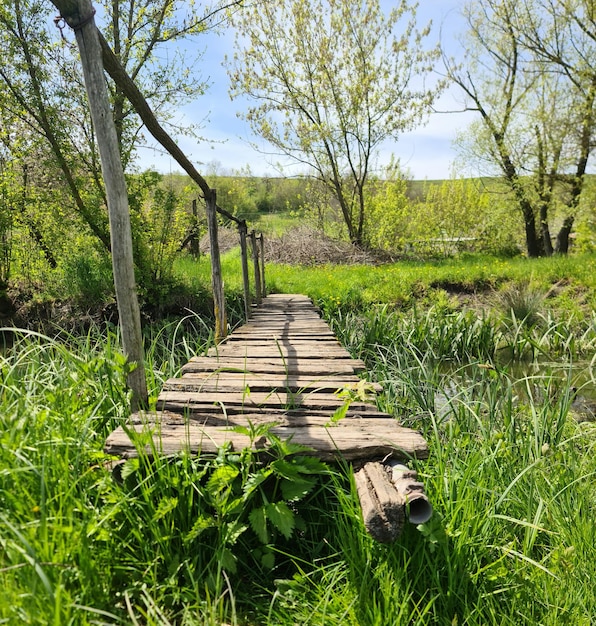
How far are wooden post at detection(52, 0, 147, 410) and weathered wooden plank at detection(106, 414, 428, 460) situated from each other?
1.04 feet

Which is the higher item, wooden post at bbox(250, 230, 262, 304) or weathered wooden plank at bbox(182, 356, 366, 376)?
wooden post at bbox(250, 230, 262, 304)

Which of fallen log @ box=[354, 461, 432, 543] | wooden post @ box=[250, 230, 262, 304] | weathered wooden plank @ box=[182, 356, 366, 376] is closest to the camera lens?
fallen log @ box=[354, 461, 432, 543]

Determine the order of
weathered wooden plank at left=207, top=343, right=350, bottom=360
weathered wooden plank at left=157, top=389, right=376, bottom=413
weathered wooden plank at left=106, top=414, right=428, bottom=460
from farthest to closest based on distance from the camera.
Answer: weathered wooden plank at left=207, top=343, right=350, bottom=360 < weathered wooden plank at left=157, top=389, right=376, bottom=413 < weathered wooden plank at left=106, top=414, right=428, bottom=460

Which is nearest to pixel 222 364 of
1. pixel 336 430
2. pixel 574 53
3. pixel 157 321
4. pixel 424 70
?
pixel 336 430

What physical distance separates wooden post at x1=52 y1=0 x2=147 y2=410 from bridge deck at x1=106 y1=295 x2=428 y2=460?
30 cm

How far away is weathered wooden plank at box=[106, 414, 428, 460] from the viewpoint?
1.55 meters

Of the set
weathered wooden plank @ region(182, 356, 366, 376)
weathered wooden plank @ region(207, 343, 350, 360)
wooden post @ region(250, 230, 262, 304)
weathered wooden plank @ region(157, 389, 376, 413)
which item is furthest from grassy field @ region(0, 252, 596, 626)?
wooden post @ region(250, 230, 262, 304)

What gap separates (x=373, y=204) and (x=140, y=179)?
986cm

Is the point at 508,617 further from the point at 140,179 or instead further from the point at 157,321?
the point at 140,179

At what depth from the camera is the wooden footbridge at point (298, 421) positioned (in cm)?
142

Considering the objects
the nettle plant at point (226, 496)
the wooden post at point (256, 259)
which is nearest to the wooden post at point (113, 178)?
the nettle plant at point (226, 496)

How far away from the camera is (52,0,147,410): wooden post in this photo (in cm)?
164

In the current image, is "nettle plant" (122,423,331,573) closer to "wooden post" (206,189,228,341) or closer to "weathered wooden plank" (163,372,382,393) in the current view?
"weathered wooden plank" (163,372,382,393)

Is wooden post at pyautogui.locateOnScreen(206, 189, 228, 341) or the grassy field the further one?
wooden post at pyautogui.locateOnScreen(206, 189, 228, 341)
